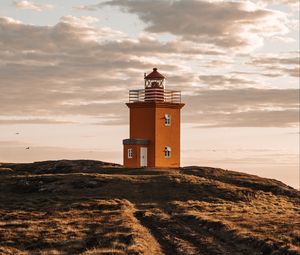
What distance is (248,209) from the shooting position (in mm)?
42031

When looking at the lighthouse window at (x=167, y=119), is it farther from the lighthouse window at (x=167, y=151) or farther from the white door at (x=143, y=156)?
the white door at (x=143, y=156)

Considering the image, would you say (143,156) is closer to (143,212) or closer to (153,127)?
(153,127)

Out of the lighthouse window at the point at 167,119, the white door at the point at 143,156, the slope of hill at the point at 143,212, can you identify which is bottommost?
the slope of hill at the point at 143,212

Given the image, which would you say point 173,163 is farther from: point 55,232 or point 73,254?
point 73,254

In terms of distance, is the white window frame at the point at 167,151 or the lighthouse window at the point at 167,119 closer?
the lighthouse window at the point at 167,119

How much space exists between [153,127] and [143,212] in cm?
2247

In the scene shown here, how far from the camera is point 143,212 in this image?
38562mm

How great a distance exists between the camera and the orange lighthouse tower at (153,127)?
197 ft

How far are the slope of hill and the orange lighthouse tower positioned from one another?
3.35 m

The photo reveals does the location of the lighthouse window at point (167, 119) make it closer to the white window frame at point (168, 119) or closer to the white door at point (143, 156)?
the white window frame at point (168, 119)

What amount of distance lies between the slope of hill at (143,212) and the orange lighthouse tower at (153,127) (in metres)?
3.35

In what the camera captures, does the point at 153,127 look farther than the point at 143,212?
Yes

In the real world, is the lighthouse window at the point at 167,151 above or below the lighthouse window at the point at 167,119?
below

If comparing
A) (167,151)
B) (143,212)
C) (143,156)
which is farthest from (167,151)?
(143,212)
